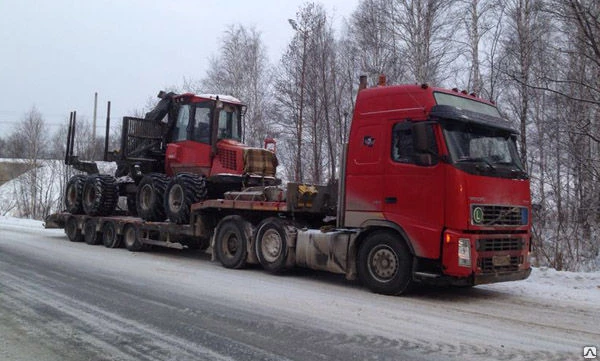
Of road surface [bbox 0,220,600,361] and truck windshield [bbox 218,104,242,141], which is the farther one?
truck windshield [bbox 218,104,242,141]

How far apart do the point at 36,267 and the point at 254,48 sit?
23.6 m

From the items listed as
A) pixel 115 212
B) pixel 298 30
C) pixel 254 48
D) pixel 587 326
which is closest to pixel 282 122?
pixel 298 30

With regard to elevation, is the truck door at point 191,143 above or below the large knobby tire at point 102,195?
above

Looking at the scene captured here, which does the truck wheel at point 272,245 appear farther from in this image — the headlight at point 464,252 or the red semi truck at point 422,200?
the headlight at point 464,252

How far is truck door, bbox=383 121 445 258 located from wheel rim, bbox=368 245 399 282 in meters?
0.47

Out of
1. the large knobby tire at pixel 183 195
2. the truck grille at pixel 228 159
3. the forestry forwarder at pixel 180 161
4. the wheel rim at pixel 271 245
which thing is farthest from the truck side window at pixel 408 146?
the large knobby tire at pixel 183 195

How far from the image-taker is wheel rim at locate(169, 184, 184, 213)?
468 inches

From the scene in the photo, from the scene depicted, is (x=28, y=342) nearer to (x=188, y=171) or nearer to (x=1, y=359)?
(x=1, y=359)

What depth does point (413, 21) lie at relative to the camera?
21922 millimetres

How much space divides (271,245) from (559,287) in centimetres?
509

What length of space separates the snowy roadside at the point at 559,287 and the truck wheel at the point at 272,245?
362 centimetres

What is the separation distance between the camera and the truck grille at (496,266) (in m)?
7.31

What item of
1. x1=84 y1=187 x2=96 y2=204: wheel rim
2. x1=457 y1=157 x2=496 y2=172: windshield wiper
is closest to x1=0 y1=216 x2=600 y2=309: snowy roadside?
x1=457 y1=157 x2=496 y2=172: windshield wiper

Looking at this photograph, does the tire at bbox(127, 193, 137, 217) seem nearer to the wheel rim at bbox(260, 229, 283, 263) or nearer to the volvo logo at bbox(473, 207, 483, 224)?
the wheel rim at bbox(260, 229, 283, 263)
